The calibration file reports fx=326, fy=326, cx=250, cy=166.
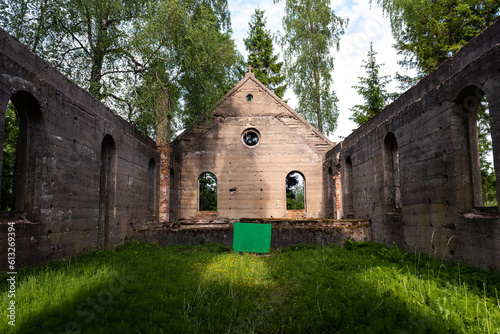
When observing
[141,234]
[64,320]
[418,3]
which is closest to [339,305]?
[64,320]

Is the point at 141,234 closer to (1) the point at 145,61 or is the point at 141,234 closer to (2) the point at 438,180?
(1) the point at 145,61

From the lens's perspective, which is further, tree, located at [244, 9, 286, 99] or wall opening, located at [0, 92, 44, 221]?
tree, located at [244, 9, 286, 99]

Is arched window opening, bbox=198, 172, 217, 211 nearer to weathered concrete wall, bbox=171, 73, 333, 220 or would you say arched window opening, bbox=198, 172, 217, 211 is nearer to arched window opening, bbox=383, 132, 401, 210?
weathered concrete wall, bbox=171, 73, 333, 220

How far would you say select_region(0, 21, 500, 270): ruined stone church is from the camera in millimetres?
6684

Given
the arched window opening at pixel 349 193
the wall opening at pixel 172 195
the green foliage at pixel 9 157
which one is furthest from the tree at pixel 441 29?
the green foliage at pixel 9 157

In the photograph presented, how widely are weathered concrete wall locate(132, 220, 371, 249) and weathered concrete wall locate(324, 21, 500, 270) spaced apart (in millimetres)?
764

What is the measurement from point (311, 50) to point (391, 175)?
15172 mm

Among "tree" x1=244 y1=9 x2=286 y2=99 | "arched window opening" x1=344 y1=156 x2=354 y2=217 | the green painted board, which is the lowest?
the green painted board

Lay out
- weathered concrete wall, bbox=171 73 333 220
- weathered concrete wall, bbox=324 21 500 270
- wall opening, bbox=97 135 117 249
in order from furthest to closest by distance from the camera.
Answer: weathered concrete wall, bbox=171 73 333 220
wall opening, bbox=97 135 117 249
weathered concrete wall, bbox=324 21 500 270

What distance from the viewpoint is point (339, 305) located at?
15.9 ft

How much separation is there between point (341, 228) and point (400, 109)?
429 cm

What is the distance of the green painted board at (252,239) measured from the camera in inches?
389

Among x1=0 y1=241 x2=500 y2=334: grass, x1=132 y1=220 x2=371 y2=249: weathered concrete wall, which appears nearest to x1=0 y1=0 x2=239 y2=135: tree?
x1=132 y1=220 x2=371 y2=249: weathered concrete wall

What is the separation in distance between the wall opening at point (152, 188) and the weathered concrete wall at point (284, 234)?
305cm
